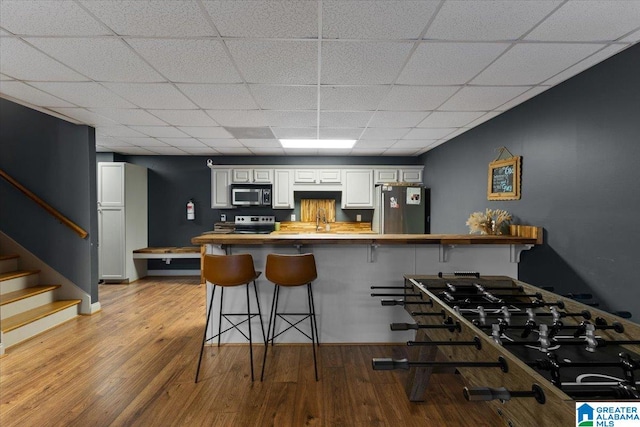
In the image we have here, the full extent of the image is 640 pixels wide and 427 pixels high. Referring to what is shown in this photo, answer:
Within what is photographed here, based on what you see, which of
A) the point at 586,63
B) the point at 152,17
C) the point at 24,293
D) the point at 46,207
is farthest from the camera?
the point at 46,207

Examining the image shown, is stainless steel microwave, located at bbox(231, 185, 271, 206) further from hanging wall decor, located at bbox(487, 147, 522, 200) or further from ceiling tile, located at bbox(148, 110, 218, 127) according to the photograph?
hanging wall decor, located at bbox(487, 147, 522, 200)

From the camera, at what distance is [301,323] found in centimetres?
317

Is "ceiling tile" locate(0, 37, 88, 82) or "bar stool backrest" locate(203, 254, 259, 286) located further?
"bar stool backrest" locate(203, 254, 259, 286)

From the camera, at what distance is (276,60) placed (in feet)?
7.50

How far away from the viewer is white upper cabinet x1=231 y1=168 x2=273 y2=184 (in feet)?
19.9

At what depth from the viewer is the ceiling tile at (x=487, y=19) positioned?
167cm

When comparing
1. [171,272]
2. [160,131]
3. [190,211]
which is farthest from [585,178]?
[171,272]

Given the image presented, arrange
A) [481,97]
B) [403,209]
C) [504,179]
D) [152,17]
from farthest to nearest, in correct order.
→ [403,209]
[504,179]
[481,97]
[152,17]

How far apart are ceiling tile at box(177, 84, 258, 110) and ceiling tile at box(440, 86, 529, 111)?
204 cm

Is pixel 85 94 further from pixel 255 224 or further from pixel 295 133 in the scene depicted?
pixel 255 224

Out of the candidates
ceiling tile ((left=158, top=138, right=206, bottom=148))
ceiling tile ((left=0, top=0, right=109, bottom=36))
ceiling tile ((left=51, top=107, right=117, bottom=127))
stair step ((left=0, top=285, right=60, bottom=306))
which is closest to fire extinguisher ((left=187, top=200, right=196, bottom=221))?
ceiling tile ((left=158, top=138, right=206, bottom=148))

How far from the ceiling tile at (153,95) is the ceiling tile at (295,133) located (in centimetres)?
129

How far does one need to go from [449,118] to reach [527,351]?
304cm

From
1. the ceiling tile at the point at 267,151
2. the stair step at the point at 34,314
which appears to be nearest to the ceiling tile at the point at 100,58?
the stair step at the point at 34,314
